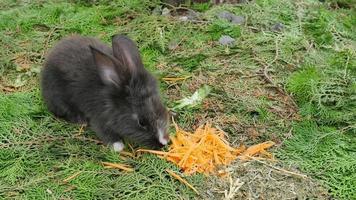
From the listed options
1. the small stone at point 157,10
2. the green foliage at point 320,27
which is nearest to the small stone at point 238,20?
the green foliage at point 320,27

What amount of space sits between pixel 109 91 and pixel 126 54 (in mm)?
366

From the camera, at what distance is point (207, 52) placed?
6.27 meters

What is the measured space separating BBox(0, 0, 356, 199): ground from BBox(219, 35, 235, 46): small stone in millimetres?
35

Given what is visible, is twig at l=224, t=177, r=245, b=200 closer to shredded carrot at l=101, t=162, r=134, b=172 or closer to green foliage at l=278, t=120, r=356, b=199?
green foliage at l=278, t=120, r=356, b=199

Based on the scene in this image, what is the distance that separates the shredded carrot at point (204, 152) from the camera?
467cm

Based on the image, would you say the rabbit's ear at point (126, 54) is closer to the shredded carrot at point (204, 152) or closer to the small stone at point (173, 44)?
the shredded carrot at point (204, 152)

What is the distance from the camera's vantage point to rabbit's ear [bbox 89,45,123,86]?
4.57 m

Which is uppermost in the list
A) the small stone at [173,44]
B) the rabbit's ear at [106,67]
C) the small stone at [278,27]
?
the rabbit's ear at [106,67]

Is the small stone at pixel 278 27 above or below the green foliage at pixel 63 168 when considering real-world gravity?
above

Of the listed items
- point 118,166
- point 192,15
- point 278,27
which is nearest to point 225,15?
point 192,15


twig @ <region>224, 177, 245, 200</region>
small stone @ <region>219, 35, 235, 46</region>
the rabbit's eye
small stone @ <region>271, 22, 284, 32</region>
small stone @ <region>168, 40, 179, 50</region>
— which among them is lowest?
small stone @ <region>168, 40, 179, 50</region>

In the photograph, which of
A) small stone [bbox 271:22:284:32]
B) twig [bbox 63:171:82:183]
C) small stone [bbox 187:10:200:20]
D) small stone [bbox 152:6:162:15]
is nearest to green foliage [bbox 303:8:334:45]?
small stone [bbox 271:22:284:32]

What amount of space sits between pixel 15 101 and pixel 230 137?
2.16m

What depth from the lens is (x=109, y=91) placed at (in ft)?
15.8
